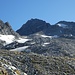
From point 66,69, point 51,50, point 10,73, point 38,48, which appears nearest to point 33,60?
point 66,69

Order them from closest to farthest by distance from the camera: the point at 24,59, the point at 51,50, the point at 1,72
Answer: the point at 1,72
the point at 24,59
the point at 51,50

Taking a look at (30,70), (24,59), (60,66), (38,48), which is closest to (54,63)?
(60,66)

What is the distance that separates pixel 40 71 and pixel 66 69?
9792 mm

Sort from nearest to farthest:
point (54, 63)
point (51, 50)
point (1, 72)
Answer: point (1, 72), point (54, 63), point (51, 50)

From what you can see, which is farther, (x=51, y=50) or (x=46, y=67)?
(x=51, y=50)

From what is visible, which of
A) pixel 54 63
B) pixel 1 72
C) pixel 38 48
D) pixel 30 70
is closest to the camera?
pixel 1 72

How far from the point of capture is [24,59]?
2675 inches

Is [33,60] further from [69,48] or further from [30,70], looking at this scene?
[69,48]

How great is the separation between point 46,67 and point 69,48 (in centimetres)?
11779

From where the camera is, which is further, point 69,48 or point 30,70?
point 69,48

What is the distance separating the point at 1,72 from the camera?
3909 cm

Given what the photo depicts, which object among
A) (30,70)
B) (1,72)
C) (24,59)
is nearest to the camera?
(1,72)

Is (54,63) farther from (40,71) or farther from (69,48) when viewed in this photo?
(69,48)

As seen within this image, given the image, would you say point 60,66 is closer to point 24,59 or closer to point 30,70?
point 24,59
